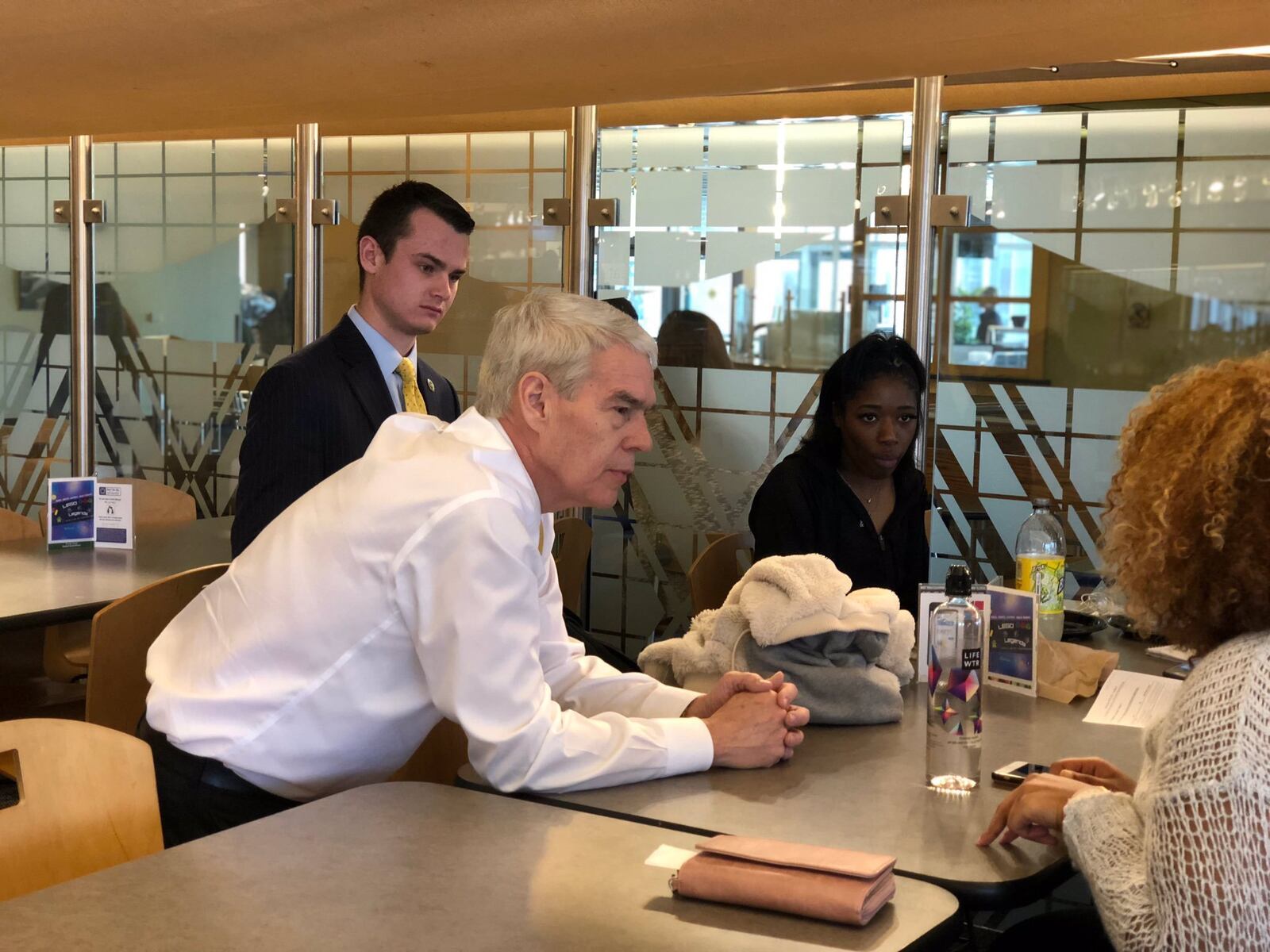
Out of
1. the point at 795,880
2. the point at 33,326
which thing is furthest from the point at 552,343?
the point at 33,326

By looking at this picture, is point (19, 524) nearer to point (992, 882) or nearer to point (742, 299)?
point (742, 299)

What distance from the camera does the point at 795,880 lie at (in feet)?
5.02

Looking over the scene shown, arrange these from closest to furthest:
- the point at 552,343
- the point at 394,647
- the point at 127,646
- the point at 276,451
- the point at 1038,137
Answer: the point at 394,647
the point at 552,343
the point at 127,646
the point at 276,451
the point at 1038,137

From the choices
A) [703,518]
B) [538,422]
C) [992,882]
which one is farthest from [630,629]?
[992,882]

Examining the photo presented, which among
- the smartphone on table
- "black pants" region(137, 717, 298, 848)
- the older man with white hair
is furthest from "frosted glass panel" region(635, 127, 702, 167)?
"black pants" region(137, 717, 298, 848)

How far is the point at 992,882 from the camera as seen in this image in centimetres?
166

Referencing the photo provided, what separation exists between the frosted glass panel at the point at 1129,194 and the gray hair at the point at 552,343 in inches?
115

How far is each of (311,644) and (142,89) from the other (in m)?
1.61

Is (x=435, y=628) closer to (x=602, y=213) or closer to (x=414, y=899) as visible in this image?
(x=414, y=899)

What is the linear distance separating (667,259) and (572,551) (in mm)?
1250

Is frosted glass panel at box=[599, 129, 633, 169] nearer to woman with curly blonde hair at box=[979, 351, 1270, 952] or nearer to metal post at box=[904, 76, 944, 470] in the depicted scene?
metal post at box=[904, 76, 944, 470]

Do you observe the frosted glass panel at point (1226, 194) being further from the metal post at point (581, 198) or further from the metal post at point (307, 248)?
the metal post at point (307, 248)

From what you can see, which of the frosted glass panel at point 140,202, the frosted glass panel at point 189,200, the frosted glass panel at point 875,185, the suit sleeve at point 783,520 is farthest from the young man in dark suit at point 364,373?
the frosted glass panel at point 140,202

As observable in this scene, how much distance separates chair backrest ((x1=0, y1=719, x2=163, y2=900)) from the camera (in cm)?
183
